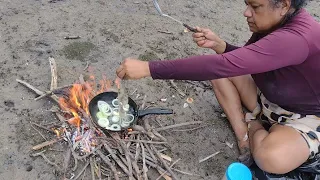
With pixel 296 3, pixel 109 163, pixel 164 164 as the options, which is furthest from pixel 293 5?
pixel 109 163

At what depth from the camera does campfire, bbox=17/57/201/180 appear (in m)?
2.75

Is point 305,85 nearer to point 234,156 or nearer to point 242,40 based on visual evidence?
point 234,156

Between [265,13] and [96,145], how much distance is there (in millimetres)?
1429

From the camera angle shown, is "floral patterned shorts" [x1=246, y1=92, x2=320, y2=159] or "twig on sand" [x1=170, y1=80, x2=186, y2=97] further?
"twig on sand" [x1=170, y1=80, x2=186, y2=97]

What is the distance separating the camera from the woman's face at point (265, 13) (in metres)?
2.44

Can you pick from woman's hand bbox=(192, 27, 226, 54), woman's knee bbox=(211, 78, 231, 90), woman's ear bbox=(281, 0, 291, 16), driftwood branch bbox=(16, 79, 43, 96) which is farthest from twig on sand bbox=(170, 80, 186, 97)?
woman's ear bbox=(281, 0, 291, 16)

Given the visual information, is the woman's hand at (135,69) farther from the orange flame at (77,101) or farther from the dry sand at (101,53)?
the dry sand at (101,53)

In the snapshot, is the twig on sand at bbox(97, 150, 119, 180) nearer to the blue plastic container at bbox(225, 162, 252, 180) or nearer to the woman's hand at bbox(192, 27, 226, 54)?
the blue plastic container at bbox(225, 162, 252, 180)

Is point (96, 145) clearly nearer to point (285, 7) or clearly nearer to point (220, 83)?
point (220, 83)

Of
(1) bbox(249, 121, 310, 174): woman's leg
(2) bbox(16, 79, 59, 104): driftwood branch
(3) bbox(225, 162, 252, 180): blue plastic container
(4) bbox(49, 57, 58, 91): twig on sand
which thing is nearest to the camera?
(3) bbox(225, 162, 252, 180): blue plastic container

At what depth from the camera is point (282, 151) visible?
8.85 ft

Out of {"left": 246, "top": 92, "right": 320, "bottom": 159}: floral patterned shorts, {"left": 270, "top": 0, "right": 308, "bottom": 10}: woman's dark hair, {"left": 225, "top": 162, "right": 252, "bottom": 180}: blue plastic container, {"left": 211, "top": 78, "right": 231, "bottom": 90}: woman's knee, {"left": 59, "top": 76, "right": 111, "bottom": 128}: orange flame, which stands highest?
{"left": 270, "top": 0, "right": 308, "bottom": 10}: woman's dark hair

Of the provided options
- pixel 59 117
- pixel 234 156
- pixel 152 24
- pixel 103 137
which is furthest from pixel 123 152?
A: pixel 152 24

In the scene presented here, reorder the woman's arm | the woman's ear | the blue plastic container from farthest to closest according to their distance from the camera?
the blue plastic container → the woman's ear → the woman's arm
